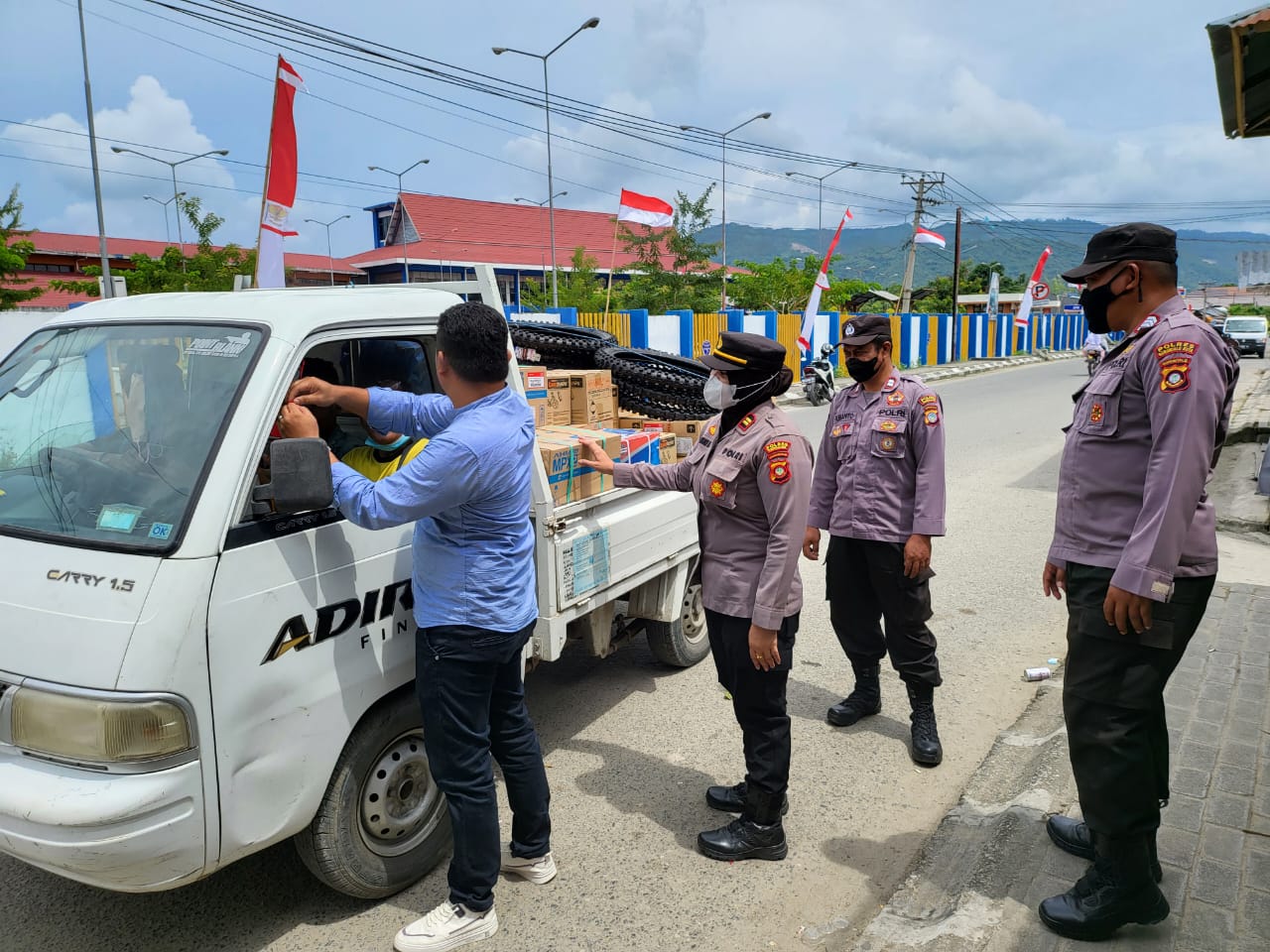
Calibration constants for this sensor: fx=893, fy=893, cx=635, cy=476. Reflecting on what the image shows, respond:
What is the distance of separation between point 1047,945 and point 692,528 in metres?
2.65

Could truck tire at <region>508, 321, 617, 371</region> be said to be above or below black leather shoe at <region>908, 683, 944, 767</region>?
above

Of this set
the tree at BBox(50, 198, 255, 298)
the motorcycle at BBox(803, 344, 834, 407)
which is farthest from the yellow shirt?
the tree at BBox(50, 198, 255, 298)

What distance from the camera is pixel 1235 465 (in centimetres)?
1096

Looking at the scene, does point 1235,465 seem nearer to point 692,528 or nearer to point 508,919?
point 692,528

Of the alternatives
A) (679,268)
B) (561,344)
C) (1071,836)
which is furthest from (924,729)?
(679,268)

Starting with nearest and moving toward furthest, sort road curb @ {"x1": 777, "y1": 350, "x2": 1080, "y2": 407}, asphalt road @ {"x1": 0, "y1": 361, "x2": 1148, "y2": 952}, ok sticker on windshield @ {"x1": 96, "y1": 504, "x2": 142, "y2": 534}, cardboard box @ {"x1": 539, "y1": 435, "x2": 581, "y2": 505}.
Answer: ok sticker on windshield @ {"x1": 96, "y1": 504, "x2": 142, "y2": 534} < asphalt road @ {"x1": 0, "y1": 361, "x2": 1148, "y2": 952} < cardboard box @ {"x1": 539, "y1": 435, "x2": 581, "y2": 505} < road curb @ {"x1": 777, "y1": 350, "x2": 1080, "y2": 407}

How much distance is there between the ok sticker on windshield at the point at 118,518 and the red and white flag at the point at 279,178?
326cm

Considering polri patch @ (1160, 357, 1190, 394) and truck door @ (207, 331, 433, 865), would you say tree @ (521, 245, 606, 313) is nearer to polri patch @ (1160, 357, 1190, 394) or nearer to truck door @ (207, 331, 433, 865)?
truck door @ (207, 331, 433, 865)

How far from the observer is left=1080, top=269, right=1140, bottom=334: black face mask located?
2627 millimetres

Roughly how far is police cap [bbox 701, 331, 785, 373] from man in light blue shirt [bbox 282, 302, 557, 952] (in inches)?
30.4

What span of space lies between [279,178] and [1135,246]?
17.7 ft

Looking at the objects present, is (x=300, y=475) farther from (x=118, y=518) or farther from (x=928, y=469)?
(x=928, y=469)

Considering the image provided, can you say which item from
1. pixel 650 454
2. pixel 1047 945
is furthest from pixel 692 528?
pixel 1047 945

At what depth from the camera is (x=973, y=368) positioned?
34.8 m
